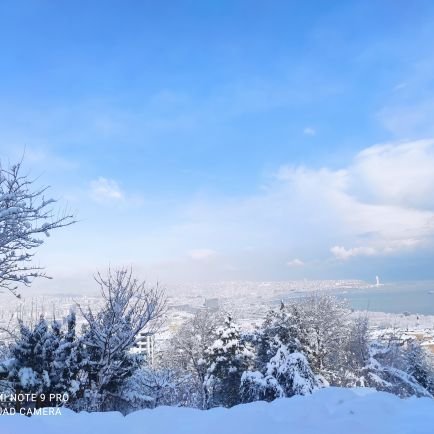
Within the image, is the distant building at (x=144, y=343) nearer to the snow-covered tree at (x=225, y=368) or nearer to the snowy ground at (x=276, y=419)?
the snow-covered tree at (x=225, y=368)

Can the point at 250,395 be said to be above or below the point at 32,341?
below

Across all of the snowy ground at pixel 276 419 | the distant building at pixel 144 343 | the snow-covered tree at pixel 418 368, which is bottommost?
the snow-covered tree at pixel 418 368

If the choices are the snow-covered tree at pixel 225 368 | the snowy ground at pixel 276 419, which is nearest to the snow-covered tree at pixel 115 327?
the snowy ground at pixel 276 419

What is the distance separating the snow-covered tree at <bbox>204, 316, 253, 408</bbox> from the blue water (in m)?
10.6

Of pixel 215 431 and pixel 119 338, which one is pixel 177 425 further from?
pixel 119 338

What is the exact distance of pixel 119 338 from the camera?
10812mm

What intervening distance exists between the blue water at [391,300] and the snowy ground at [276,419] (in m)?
23.2

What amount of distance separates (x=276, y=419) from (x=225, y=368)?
16.2m

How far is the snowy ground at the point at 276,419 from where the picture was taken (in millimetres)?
3859

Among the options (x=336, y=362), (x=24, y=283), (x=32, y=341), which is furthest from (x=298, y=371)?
(x=24, y=283)

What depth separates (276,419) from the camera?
13.6 feet

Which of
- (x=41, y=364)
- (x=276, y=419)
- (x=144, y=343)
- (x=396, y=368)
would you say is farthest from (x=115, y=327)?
(x=396, y=368)

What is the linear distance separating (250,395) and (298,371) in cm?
223

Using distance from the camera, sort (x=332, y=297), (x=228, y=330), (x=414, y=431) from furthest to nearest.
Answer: (x=332, y=297) → (x=228, y=330) → (x=414, y=431)
